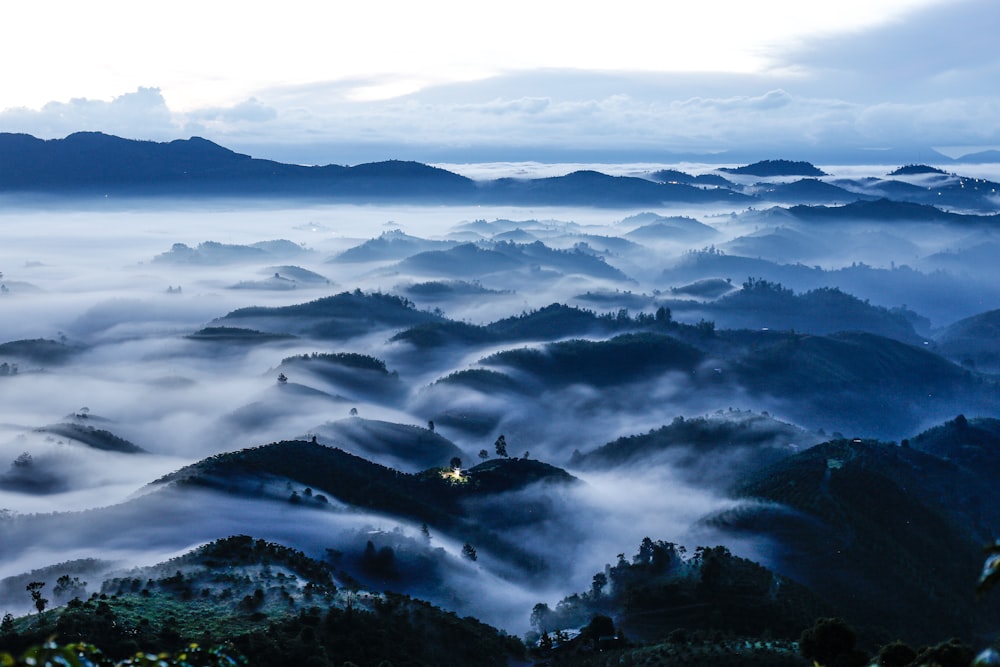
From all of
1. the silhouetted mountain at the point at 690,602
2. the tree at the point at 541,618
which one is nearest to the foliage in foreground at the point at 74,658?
the silhouetted mountain at the point at 690,602

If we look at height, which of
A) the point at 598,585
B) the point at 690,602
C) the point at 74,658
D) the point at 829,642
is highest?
the point at 74,658

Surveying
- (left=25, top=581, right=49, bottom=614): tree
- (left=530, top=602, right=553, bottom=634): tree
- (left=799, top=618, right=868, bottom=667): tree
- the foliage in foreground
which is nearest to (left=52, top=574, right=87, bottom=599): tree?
(left=25, top=581, right=49, bottom=614): tree

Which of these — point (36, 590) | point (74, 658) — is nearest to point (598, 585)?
point (36, 590)

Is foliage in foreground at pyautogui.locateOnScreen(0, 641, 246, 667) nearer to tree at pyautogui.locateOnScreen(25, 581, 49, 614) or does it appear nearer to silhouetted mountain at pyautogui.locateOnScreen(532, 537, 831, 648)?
silhouetted mountain at pyautogui.locateOnScreen(532, 537, 831, 648)

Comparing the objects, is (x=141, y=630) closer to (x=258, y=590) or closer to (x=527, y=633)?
(x=258, y=590)

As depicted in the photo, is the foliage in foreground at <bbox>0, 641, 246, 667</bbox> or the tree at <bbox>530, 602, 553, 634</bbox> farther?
the tree at <bbox>530, 602, 553, 634</bbox>

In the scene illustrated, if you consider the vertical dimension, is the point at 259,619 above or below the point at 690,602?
above

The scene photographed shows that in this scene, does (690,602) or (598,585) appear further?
(598,585)

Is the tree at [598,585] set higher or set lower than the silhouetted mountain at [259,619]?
lower

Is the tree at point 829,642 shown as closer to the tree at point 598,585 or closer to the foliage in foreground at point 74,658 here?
the foliage in foreground at point 74,658

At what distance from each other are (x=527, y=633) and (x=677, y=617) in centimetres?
2930

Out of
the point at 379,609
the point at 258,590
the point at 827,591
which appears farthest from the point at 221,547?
the point at 827,591

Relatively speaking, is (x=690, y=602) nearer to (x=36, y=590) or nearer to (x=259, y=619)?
(x=259, y=619)

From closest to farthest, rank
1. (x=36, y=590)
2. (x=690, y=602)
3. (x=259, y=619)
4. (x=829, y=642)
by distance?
(x=829, y=642), (x=259, y=619), (x=36, y=590), (x=690, y=602)
